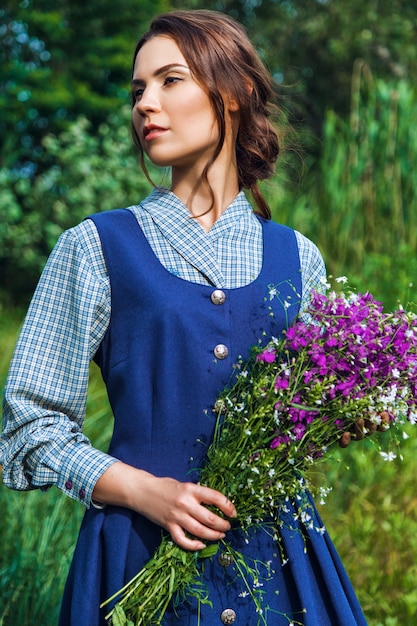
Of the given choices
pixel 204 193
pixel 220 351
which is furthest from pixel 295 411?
pixel 204 193

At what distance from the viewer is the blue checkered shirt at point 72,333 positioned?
1.70 metres

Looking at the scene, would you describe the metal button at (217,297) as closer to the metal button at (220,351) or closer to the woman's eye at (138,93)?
the metal button at (220,351)

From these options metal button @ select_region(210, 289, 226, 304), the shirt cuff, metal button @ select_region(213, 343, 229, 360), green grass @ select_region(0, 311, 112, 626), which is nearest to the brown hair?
metal button @ select_region(210, 289, 226, 304)

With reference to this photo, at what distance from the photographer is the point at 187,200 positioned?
79.1 inches

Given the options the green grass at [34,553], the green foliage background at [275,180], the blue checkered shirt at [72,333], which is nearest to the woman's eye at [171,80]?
the blue checkered shirt at [72,333]

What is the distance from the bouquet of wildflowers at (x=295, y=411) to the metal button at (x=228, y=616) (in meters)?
0.06

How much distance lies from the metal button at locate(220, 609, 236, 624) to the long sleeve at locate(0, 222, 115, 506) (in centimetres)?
33

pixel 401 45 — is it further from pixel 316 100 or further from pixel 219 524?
pixel 219 524

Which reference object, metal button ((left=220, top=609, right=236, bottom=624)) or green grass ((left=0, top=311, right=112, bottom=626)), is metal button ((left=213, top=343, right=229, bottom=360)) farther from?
green grass ((left=0, top=311, right=112, bottom=626))

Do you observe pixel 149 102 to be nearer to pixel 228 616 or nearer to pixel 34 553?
pixel 228 616

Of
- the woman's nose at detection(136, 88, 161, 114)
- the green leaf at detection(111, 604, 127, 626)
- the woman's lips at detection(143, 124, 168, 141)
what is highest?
the woman's nose at detection(136, 88, 161, 114)

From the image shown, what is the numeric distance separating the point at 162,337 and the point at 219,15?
824mm

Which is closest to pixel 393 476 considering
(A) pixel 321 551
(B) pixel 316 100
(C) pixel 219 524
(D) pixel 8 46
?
(A) pixel 321 551

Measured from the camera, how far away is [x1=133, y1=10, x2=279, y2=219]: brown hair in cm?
195
